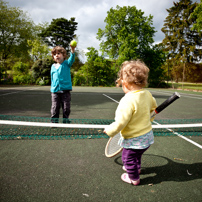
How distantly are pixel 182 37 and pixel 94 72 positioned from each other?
2563 centimetres

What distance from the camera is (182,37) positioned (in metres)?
41.3

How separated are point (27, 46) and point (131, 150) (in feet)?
137

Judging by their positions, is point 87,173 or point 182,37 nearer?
point 87,173

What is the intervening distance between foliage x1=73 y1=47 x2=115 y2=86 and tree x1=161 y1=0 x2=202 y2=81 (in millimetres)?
19318

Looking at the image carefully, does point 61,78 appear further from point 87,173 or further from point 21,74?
point 21,74

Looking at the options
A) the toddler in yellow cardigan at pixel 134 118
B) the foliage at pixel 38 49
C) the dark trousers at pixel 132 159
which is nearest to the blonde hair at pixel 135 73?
the toddler in yellow cardigan at pixel 134 118

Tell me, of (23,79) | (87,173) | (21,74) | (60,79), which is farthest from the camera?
(21,74)

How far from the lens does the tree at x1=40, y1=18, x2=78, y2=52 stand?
43944mm

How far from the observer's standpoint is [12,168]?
7.75 feet

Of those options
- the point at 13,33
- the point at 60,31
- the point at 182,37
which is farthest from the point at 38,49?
the point at 182,37

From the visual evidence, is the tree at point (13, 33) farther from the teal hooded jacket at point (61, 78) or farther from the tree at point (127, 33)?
the teal hooded jacket at point (61, 78)

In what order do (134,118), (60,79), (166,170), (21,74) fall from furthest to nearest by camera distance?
(21,74), (60,79), (166,170), (134,118)

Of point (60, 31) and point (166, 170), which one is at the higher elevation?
point (60, 31)

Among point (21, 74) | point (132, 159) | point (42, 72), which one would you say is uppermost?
point (42, 72)
